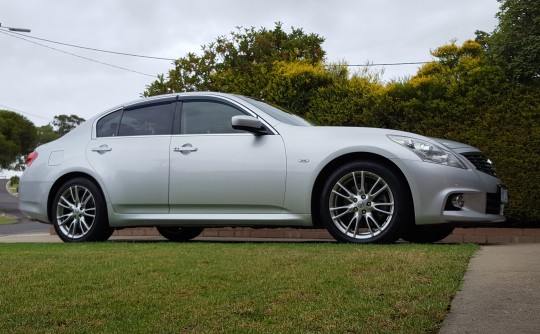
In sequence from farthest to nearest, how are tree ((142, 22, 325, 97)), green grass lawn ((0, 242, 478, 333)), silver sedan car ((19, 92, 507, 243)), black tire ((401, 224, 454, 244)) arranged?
tree ((142, 22, 325, 97)) < black tire ((401, 224, 454, 244)) < silver sedan car ((19, 92, 507, 243)) < green grass lawn ((0, 242, 478, 333))

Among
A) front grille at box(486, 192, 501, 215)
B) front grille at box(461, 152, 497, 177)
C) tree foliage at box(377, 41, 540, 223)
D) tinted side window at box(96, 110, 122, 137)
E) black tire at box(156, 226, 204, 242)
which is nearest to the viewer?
front grille at box(486, 192, 501, 215)

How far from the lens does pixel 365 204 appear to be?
24.7ft

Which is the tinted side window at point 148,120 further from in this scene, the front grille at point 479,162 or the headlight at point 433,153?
the front grille at point 479,162

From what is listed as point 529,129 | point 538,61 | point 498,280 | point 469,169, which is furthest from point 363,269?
point 538,61

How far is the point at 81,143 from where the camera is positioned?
9.03 meters

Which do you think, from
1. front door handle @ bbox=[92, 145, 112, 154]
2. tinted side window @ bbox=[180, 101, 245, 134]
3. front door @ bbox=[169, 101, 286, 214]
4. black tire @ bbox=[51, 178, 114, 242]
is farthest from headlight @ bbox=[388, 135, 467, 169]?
black tire @ bbox=[51, 178, 114, 242]

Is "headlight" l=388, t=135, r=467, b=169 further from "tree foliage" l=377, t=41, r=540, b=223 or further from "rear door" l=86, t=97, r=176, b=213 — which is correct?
"tree foliage" l=377, t=41, r=540, b=223

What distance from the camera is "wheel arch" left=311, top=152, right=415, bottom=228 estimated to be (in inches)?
294

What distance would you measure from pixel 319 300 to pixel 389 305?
382mm

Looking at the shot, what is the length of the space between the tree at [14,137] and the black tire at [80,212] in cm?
7732

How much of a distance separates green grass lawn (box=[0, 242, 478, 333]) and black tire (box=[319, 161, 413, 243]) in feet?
2.46

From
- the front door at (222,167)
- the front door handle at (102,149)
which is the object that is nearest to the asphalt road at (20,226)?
the front door handle at (102,149)

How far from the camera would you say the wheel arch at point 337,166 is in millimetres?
7465

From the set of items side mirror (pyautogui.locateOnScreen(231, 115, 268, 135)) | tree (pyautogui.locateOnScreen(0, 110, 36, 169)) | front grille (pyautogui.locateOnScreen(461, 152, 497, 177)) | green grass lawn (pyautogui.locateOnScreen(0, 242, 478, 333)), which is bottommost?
green grass lawn (pyautogui.locateOnScreen(0, 242, 478, 333))
